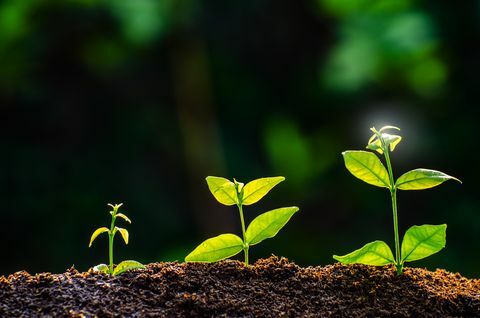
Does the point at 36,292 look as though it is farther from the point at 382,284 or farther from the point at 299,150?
the point at 299,150

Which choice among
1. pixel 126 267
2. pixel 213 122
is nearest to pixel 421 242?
pixel 126 267

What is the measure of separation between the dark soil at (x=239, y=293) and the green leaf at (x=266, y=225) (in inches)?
1.3

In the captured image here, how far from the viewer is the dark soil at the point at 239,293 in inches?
23.2

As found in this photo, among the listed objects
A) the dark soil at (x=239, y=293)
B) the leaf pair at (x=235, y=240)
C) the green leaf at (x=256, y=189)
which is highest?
the green leaf at (x=256, y=189)

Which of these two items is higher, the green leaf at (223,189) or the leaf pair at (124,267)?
the green leaf at (223,189)

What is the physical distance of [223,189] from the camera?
68 cm

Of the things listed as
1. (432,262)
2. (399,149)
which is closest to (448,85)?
(399,149)

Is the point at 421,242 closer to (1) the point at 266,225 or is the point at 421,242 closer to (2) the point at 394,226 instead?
(2) the point at 394,226

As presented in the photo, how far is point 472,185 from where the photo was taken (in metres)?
3.13

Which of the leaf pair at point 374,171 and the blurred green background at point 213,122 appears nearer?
the leaf pair at point 374,171

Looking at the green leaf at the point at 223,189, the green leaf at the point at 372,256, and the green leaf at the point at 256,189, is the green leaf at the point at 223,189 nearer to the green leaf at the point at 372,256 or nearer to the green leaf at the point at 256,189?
the green leaf at the point at 256,189

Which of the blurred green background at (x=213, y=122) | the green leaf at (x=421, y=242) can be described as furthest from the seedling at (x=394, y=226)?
the blurred green background at (x=213, y=122)

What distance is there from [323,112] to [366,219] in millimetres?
600

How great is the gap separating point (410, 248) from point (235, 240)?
0.63 ft
